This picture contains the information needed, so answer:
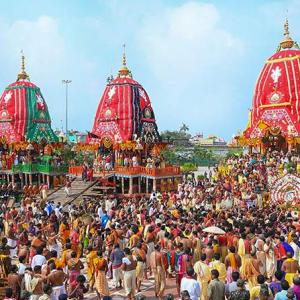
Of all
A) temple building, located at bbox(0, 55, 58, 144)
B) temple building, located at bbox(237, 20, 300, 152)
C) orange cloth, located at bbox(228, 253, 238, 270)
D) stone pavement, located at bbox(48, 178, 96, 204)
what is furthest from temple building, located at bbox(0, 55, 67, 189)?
orange cloth, located at bbox(228, 253, 238, 270)

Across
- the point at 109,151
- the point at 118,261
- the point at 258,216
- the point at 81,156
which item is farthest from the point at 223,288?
the point at 81,156

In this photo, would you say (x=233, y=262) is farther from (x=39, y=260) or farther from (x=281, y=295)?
(x=39, y=260)

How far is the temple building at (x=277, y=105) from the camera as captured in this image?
29828 millimetres

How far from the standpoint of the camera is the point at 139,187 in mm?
30219

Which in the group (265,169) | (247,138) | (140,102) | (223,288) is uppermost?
(140,102)

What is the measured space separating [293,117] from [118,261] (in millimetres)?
22912

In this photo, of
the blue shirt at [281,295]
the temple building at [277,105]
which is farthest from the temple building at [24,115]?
the blue shirt at [281,295]

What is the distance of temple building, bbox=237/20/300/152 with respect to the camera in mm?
29828

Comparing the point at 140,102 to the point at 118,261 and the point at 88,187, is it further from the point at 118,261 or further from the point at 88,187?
the point at 118,261

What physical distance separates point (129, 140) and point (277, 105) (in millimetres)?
10684

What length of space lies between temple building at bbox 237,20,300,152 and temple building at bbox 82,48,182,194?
6162mm

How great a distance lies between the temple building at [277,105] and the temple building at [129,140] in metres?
6.16

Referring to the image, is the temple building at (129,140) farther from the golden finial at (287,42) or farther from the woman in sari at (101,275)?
the woman in sari at (101,275)

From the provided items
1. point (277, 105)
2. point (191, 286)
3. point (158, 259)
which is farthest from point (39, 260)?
point (277, 105)
